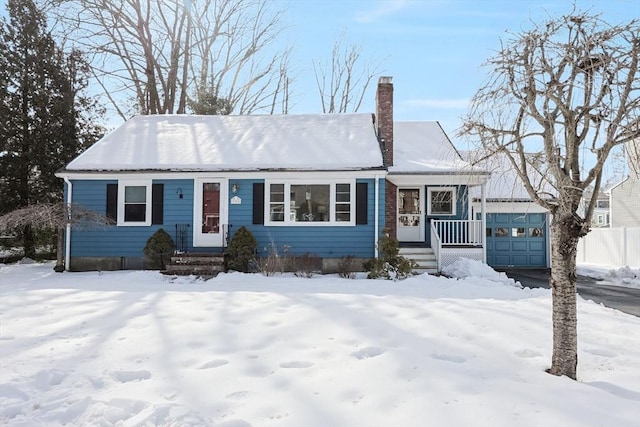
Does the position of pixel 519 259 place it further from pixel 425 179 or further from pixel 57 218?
pixel 57 218

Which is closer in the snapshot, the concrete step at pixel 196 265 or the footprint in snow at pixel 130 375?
the footprint in snow at pixel 130 375

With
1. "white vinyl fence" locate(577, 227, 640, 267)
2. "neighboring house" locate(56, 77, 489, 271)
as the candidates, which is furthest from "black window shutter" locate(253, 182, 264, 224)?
"white vinyl fence" locate(577, 227, 640, 267)

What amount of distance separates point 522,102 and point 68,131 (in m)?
17.7

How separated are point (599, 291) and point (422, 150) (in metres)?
6.98

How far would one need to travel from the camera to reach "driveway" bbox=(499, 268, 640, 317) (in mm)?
8148

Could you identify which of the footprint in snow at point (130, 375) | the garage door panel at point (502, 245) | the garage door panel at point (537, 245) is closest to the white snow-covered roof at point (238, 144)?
the garage door panel at point (502, 245)

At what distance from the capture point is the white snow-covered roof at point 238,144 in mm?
12258

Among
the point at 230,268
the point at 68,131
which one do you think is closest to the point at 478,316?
the point at 230,268

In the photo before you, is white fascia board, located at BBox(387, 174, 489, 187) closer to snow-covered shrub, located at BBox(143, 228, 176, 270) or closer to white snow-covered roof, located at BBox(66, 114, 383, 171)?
white snow-covered roof, located at BBox(66, 114, 383, 171)

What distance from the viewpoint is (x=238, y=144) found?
533 inches

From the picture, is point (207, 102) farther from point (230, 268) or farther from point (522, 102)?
point (522, 102)

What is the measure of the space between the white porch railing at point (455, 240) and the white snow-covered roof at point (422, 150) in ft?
5.65

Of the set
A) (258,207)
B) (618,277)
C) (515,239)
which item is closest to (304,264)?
(258,207)

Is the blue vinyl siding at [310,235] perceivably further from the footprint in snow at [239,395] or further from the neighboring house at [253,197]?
the footprint in snow at [239,395]
